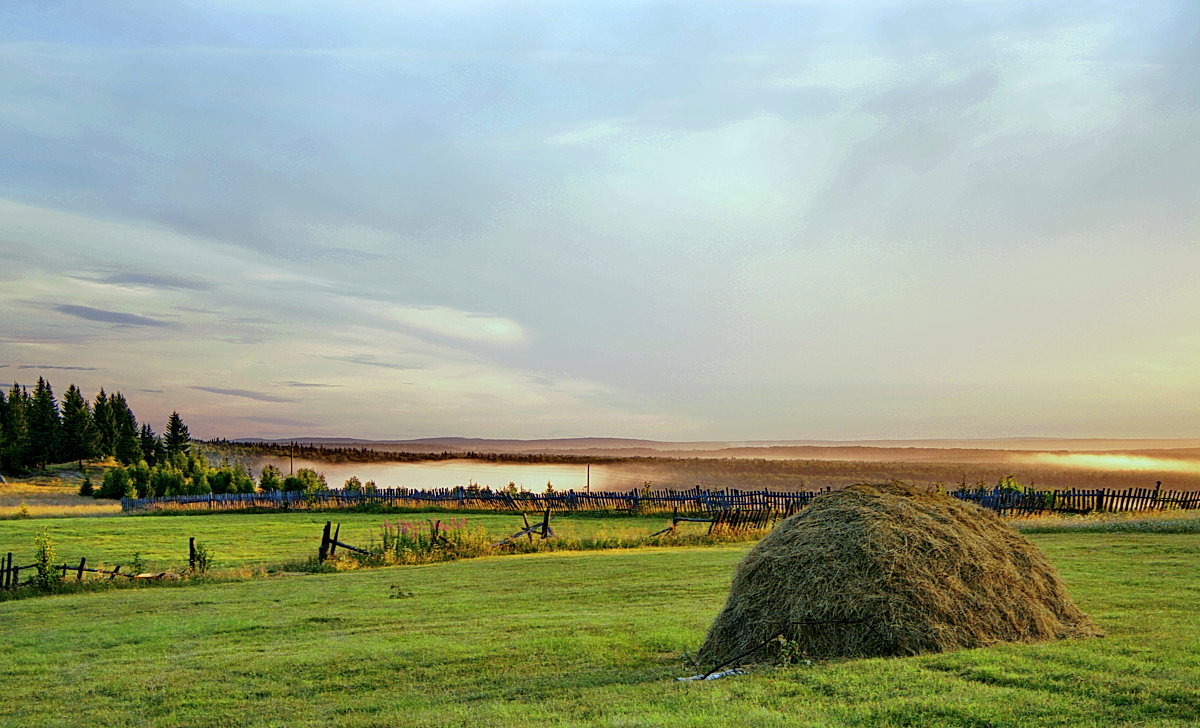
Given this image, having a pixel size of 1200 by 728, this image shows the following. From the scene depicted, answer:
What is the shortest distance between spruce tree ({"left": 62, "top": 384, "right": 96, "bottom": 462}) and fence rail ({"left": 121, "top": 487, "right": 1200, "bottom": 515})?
157ft

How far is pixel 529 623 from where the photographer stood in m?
13.4

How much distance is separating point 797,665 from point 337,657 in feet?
20.9

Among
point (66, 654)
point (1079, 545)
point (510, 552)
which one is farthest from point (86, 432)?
point (1079, 545)

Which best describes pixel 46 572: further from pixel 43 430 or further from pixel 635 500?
pixel 43 430

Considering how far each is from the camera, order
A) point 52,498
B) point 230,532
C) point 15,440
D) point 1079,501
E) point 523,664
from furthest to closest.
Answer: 1. point 15,440
2. point 52,498
3. point 230,532
4. point 1079,501
5. point 523,664

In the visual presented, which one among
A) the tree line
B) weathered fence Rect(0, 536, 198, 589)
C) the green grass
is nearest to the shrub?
weathered fence Rect(0, 536, 198, 589)

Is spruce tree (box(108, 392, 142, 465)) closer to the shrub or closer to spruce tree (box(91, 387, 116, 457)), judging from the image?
spruce tree (box(91, 387, 116, 457))

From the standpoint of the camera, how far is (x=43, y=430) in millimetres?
91062

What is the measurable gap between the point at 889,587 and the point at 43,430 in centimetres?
10477

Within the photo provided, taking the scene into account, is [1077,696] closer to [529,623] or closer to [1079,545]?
[529,623]

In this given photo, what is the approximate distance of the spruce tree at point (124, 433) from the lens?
99.6 m

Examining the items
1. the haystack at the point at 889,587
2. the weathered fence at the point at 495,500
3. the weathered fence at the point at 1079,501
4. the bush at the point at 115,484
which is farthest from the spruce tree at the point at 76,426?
the haystack at the point at 889,587

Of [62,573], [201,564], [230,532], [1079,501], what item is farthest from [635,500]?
[62,573]

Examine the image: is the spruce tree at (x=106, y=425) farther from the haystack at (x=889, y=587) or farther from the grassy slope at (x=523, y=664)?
the haystack at (x=889, y=587)
